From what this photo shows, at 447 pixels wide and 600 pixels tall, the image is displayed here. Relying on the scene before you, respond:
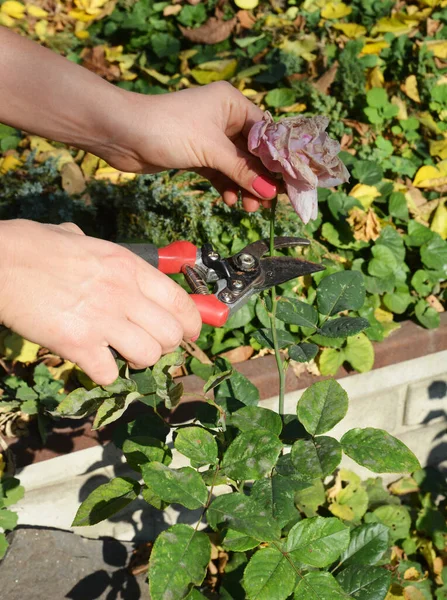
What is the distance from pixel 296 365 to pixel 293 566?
3.51ft

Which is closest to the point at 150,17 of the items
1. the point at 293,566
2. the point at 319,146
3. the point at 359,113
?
the point at 359,113

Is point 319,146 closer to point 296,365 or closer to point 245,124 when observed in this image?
point 245,124

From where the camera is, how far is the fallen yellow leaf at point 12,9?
11.1 feet

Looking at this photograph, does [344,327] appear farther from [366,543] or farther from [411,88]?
[411,88]

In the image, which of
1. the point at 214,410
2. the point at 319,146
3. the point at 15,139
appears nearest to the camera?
the point at 319,146

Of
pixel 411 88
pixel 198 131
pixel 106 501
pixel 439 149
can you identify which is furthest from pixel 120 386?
pixel 411 88

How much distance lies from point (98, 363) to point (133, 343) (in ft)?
0.25

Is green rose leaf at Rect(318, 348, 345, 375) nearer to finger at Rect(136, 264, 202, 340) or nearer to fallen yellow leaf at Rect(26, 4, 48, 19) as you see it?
finger at Rect(136, 264, 202, 340)

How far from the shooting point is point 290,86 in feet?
9.77

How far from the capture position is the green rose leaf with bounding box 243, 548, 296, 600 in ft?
3.67

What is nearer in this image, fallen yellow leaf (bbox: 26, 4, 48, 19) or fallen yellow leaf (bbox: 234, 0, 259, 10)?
fallen yellow leaf (bbox: 234, 0, 259, 10)

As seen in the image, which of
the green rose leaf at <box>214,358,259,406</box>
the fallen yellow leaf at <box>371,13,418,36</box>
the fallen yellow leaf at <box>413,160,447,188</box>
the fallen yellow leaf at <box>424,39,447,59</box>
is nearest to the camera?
the green rose leaf at <box>214,358,259,406</box>

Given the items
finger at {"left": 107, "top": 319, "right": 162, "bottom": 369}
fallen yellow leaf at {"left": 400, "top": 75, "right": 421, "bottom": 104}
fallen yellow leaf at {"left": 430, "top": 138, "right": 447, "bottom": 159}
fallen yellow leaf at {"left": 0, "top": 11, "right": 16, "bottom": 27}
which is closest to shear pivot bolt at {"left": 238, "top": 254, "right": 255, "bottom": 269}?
finger at {"left": 107, "top": 319, "right": 162, "bottom": 369}

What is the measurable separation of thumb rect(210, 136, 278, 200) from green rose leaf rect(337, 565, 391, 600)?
0.90 metres
